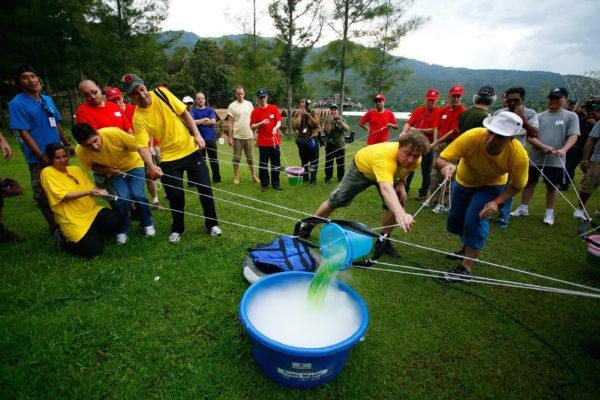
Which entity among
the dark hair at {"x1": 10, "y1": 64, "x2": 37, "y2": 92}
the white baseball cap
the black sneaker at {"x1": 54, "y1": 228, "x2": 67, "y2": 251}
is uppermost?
the dark hair at {"x1": 10, "y1": 64, "x2": 37, "y2": 92}

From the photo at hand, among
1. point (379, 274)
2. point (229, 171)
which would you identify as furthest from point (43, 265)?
point (229, 171)

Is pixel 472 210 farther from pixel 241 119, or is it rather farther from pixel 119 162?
pixel 241 119

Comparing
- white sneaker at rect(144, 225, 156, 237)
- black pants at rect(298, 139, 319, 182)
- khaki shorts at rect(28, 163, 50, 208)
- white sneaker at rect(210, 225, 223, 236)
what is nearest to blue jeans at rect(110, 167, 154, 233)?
white sneaker at rect(144, 225, 156, 237)

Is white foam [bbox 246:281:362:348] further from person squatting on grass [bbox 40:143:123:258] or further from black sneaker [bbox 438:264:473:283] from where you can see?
person squatting on grass [bbox 40:143:123:258]

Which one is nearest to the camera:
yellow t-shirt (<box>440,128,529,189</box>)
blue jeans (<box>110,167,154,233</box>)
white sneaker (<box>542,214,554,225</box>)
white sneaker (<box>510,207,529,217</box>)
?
yellow t-shirt (<box>440,128,529,189</box>)

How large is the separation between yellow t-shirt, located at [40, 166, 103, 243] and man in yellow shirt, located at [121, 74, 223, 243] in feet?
2.73

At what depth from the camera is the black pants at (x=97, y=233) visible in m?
3.20

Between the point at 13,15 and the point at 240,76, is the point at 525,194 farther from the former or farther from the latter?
the point at 13,15

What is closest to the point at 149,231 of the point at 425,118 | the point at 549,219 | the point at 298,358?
the point at 298,358

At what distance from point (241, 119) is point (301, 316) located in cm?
532

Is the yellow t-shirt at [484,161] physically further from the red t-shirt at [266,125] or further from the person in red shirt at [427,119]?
the red t-shirt at [266,125]

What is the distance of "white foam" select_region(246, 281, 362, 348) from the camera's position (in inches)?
80.0

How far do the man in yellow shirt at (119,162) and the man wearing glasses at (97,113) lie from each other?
14 cm

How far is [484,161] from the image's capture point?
2715 mm
